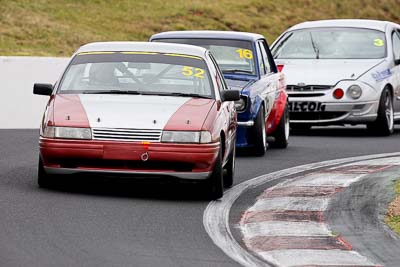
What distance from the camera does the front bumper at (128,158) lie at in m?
11.4

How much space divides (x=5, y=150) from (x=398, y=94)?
286 inches

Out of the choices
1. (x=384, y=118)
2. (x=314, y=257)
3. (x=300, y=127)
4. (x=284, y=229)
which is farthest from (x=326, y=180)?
(x=300, y=127)

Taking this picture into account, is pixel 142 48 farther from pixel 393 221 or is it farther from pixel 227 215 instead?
pixel 393 221

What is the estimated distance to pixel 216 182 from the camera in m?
11.8

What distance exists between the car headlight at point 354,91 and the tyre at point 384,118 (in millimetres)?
484

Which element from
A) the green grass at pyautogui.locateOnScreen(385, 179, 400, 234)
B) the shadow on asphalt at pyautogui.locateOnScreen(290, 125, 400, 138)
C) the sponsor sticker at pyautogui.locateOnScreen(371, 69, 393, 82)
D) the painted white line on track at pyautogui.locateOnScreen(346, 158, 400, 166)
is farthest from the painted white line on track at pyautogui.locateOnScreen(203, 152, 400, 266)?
the shadow on asphalt at pyautogui.locateOnScreen(290, 125, 400, 138)

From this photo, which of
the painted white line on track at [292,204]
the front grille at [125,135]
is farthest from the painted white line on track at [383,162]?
the front grille at [125,135]

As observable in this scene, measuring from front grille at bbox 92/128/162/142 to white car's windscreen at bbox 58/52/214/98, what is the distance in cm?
98

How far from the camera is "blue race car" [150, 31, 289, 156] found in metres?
16.0

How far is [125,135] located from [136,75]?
1357 mm

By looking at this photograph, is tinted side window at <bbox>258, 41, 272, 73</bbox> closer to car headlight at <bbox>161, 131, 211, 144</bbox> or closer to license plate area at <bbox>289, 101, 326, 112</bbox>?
license plate area at <bbox>289, 101, 326, 112</bbox>

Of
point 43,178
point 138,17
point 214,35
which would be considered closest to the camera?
point 43,178

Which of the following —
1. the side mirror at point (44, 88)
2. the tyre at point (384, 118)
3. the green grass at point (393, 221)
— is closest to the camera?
the green grass at point (393, 221)

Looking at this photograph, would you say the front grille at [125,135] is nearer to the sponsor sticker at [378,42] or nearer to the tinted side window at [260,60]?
the tinted side window at [260,60]
